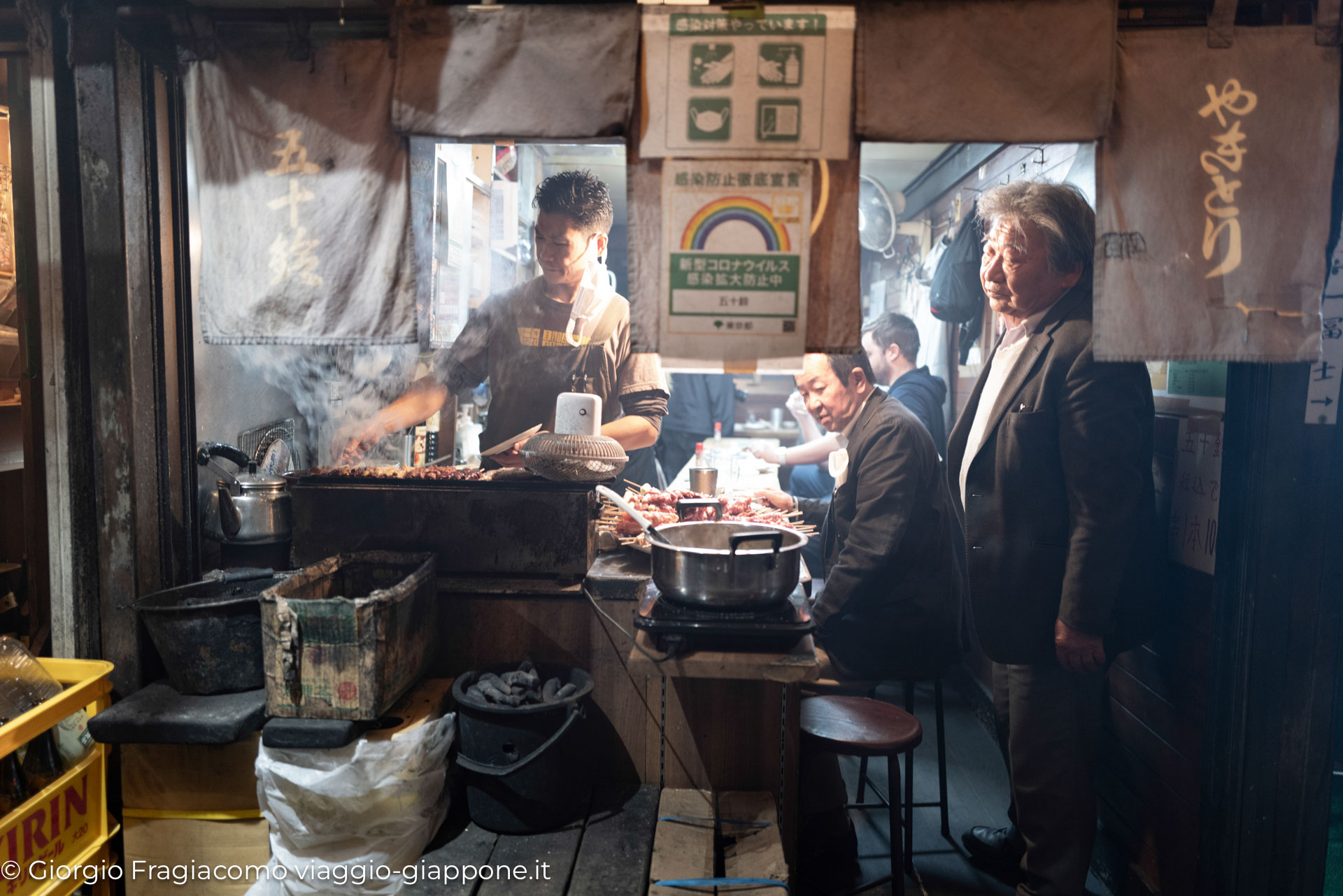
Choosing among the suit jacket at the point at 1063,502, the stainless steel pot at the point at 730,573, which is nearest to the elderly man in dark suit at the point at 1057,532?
the suit jacket at the point at 1063,502

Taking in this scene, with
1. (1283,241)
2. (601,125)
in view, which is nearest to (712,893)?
(601,125)

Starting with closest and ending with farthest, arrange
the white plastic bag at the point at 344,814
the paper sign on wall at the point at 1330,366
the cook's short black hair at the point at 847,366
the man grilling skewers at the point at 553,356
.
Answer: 1. the white plastic bag at the point at 344,814
2. the paper sign on wall at the point at 1330,366
3. the cook's short black hair at the point at 847,366
4. the man grilling skewers at the point at 553,356

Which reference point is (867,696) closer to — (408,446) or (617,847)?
(617,847)

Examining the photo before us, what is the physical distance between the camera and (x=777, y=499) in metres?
5.34

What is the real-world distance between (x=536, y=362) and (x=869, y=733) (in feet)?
10.6

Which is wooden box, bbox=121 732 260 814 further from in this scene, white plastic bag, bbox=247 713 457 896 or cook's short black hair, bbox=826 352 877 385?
cook's short black hair, bbox=826 352 877 385

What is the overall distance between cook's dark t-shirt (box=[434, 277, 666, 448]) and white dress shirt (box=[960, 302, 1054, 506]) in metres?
2.13

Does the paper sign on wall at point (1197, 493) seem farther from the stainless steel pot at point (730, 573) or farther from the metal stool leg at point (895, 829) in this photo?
the stainless steel pot at point (730, 573)

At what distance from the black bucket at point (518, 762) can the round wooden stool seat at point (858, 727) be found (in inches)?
46.2

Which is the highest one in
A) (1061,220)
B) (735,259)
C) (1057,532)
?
(1061,220)

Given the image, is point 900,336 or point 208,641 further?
point 900,336

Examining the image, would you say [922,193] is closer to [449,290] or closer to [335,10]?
[449,290]

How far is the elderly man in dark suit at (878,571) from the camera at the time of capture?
409 centimetres

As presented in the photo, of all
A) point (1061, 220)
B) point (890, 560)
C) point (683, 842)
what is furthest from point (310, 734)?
point (1061, 220)
